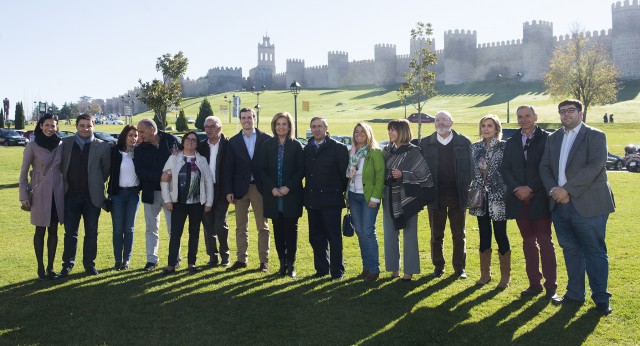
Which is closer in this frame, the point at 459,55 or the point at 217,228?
the point at 217,228

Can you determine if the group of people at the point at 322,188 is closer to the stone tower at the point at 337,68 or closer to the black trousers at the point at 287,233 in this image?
the black trousers at the point at 287,233

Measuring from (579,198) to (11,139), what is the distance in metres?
36.6

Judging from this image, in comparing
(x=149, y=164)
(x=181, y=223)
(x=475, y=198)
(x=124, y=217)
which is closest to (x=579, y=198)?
(x=475, y=198)

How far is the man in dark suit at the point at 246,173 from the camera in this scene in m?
7.14

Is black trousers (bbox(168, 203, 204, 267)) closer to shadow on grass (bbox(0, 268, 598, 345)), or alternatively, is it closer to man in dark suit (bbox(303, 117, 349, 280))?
shadow on grass (bbox(0, 268, 598, 345))

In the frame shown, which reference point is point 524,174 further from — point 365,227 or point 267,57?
point 267,57

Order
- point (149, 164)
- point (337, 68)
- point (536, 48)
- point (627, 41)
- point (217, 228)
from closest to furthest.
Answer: point (149, 164)
point (217, 228)
point (627, 41)
point (536, 48)
point (337, 68)

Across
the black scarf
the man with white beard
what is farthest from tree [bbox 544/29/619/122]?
the black scarf

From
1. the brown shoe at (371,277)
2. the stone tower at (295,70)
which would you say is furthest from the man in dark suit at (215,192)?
the stone tower at (295,70)

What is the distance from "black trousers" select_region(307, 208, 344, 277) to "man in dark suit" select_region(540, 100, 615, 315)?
7.62 feet

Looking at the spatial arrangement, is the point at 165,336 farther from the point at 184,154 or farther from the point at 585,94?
the point at 585,94

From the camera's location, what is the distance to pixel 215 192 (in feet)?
23.8

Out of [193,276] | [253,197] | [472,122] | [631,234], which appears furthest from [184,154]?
[472,122]

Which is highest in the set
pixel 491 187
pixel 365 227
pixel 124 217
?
pixel 491 187
